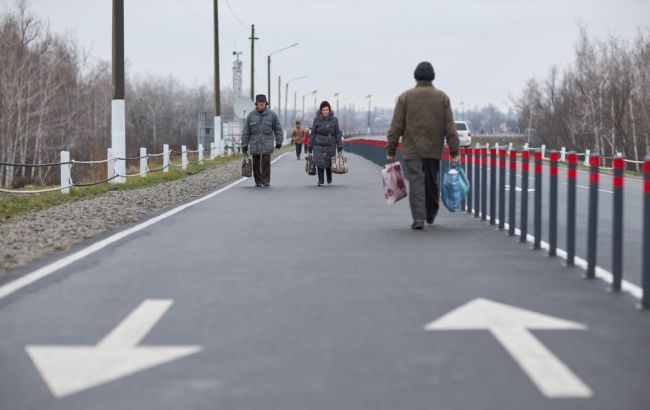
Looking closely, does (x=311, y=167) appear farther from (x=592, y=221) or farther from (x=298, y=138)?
(x=298, y=138)

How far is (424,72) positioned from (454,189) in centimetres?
163

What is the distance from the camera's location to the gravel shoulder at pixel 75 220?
1021 centimetres

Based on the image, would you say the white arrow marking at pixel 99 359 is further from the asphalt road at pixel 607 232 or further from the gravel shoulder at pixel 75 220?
the asphalt road at pixel 607 232

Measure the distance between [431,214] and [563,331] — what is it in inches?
274

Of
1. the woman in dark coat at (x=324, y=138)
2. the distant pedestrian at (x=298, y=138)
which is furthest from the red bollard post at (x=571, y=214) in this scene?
the distant pedestrian at (x=298, y=138)

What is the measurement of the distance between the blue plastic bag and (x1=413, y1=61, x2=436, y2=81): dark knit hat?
1.38m

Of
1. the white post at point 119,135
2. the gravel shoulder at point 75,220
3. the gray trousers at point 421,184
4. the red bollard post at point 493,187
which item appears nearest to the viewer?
the gravel shoulder at point 75,220

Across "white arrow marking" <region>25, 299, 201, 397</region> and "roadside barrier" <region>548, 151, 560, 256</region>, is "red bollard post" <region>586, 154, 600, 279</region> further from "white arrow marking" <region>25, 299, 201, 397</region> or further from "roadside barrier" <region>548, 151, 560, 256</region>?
"white arrow marking" <region>25, 299, 201, 397</region>

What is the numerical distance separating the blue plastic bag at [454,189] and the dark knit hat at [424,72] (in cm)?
138

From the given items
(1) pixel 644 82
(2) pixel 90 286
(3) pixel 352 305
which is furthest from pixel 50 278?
(1) pixel 644 82

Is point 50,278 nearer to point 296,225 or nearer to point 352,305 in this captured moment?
point 352,305


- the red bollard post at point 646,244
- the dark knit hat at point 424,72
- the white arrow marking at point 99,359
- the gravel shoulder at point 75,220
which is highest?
the dark knit hat at point 424,72

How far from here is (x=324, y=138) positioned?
75.1ft

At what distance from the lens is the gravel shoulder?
33.5ft
